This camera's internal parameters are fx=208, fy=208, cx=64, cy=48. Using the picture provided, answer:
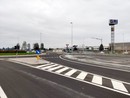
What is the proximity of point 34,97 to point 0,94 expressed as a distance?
62.2 inches

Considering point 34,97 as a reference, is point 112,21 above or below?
above

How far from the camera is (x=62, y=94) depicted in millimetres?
8070

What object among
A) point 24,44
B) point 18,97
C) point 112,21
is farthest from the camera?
point 24,44

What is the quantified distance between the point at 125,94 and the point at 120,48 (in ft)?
488

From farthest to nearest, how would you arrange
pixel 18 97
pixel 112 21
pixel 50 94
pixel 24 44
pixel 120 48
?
pixel 24 44 → pixel 120 48 → pixel 112 21 → pixel 50 94 → pixel 18 97

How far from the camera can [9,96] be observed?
25.2 ft

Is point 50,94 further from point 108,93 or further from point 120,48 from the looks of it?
point 120,48

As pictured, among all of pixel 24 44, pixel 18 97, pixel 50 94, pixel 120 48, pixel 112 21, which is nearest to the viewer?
pixel 18 97

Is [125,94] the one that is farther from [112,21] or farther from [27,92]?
[112,21]

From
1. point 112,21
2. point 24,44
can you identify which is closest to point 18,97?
point 112,21

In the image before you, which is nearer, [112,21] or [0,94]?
[0,94]

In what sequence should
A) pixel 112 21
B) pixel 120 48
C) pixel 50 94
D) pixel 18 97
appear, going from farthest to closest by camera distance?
pixel 120 48, pixel 112 21, pixel 50 94, pixel 18 97

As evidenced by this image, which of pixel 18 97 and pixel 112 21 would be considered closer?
pixel 18 97

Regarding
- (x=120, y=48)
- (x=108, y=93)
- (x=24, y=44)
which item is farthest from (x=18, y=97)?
(x=24, y=44)
